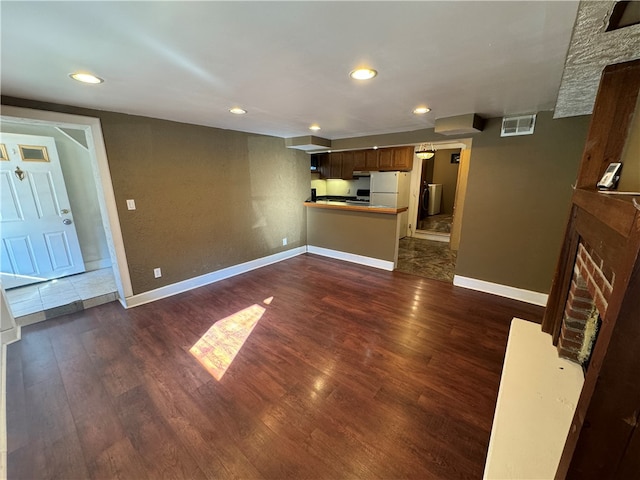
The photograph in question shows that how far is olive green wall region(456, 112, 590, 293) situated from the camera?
262 centimetres

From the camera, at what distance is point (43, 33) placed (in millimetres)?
1176

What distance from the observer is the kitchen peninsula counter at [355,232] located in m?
4.09

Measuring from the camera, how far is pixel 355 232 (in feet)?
14.6

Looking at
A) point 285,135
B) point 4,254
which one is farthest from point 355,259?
point 4,254

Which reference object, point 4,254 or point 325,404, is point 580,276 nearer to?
point 325,404

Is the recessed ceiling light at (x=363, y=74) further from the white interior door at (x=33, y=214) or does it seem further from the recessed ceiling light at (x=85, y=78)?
the white interior door at (x=33, y=214)

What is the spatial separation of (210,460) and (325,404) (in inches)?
28.2

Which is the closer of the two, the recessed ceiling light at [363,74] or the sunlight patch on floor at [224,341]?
Result: the recessed ceiling light at [363,74]

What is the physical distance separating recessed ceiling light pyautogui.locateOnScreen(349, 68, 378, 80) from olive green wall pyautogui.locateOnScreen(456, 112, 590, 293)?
2.08 metres

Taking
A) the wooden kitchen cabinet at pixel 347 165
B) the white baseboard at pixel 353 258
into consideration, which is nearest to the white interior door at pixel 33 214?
the white baseboard at pixel 353 258

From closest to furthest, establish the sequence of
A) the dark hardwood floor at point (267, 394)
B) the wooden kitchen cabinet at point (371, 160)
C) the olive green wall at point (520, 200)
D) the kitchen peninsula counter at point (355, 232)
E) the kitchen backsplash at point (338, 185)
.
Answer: the dark hardwood floor at point (267, 394)
the olive green wall at point (520, 200)
the kitchen peninsula counter at point (355, 232)
the wooden kitchen cabinet at point (371, 160)
the kitchen backsplash at point (338, 185)

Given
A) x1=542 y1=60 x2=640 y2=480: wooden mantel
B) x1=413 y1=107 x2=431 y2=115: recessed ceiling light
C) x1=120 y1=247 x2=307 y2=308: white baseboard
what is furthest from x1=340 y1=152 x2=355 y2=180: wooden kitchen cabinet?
x1=542 y1=60 x2=640 y2=480: wooden mantel

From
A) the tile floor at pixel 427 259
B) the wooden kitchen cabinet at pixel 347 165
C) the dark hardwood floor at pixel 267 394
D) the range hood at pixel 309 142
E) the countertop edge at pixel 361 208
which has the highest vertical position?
the range hood at pixel 309 142

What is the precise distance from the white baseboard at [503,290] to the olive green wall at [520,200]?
0.19 feet
